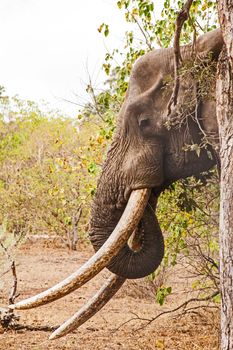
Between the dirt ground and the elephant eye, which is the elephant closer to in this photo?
the elephant eye

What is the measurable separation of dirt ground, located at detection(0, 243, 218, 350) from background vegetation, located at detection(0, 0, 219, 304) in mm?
412

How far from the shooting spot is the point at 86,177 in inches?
490

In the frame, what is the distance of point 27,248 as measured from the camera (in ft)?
56.6

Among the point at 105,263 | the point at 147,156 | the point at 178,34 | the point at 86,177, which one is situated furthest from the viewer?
the point at 86,177

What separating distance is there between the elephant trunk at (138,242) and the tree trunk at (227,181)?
4.63ft

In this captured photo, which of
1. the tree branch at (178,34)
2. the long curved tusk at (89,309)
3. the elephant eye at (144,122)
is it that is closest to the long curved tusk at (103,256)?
the elephant eye at (144,122)

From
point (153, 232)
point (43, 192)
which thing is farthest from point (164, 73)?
point (43, 192)

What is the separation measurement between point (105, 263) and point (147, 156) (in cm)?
84

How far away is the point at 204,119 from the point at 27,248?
13.0 metres

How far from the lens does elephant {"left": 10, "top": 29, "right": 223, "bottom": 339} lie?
4.68 m

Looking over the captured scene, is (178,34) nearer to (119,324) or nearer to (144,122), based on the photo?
(144,122)

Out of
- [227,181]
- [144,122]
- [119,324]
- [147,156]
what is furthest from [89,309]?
[119,324]

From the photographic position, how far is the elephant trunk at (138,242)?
5.14 m

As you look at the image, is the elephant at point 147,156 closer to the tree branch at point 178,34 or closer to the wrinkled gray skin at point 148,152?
the wrinkled gray skin at point 148,152
